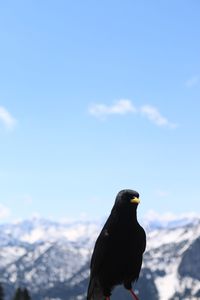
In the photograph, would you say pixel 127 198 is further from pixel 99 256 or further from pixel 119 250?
pixel 99 256

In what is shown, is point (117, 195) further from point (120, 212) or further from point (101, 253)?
point (101, 253)

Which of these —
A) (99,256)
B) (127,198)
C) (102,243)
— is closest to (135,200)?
(127,198)

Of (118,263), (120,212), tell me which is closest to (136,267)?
(118,263)

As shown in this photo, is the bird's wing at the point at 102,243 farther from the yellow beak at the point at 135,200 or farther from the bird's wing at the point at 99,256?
the yellow beak at the point at 135,200

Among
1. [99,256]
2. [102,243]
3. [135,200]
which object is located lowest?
[99,256]

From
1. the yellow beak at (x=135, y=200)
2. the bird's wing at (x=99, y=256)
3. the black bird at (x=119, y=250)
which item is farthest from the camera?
the black bird at (x=119, y=250)

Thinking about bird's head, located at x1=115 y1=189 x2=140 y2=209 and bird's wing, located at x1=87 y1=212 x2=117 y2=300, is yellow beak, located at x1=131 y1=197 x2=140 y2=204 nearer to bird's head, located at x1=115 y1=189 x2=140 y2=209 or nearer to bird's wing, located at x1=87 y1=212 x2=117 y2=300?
bird's head, located at x1=115 y1=189 x2=140 y2=209

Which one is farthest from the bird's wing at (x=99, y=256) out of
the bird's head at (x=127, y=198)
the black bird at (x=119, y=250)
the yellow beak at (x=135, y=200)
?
the yellow beak at (x=135, y=200)
